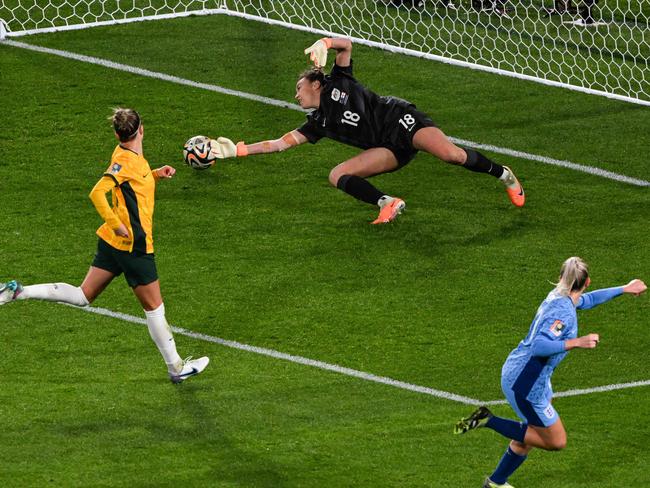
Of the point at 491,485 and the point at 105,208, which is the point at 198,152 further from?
the point at 491,485

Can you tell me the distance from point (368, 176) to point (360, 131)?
1.63ft

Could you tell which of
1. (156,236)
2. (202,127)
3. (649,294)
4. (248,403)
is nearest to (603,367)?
(649,294)

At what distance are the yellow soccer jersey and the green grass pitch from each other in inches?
43.9

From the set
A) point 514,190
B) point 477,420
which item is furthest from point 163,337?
point 514,190

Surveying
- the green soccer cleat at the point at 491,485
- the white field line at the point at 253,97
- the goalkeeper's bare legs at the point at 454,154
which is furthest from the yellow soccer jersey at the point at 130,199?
the white field line at the point at 253,97

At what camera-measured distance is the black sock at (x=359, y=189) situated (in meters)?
14.6

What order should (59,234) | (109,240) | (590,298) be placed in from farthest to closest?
(59,234) < (109,240) < (590,298)

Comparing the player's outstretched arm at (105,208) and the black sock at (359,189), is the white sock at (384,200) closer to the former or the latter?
the black sock at (359,189)

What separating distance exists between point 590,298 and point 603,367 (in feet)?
6.77

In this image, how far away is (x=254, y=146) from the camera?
14.8m

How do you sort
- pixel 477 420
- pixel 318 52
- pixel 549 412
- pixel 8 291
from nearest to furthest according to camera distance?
pixel 549 412 < pixel 477 420 < pixel 8 291 < pixel 318 52

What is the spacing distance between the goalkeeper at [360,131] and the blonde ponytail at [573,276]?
4560 mm

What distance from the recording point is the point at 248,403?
38.3 feet

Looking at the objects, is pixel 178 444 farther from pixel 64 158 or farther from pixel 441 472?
pixel 64 158
